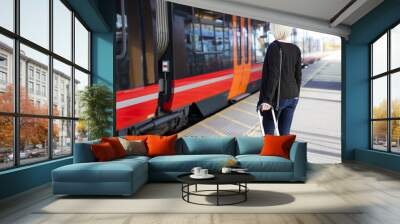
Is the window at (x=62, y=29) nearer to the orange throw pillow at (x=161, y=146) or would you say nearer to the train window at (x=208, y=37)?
the orange throw pillow at (x=161, y=146)

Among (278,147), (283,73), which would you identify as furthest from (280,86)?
(278,147)

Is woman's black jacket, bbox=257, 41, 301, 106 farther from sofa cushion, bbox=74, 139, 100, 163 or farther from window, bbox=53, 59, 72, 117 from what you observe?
sofa cushion, bbox=74, 139, 100, 163

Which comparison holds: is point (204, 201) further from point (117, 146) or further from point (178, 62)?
point (178, 62)

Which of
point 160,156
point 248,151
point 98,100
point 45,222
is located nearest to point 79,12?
point 98,100

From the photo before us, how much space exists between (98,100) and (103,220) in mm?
4408

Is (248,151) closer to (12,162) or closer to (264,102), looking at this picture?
(264,102)

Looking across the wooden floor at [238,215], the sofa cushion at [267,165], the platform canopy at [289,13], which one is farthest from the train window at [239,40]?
the wooden floor at [238,215]

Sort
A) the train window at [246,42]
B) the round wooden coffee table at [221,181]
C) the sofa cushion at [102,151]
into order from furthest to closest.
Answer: the train window at [246,42]
the sofa cushion at [102,151]
the round wooden coffee table at [221,181]

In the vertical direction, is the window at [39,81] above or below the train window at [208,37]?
below

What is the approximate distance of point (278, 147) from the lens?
6090 mm

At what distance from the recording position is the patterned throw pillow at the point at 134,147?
6.32 metres

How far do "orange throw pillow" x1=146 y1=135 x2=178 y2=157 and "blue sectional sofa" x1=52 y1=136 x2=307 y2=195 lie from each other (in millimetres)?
183

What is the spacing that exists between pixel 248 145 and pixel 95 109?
316 centimetres

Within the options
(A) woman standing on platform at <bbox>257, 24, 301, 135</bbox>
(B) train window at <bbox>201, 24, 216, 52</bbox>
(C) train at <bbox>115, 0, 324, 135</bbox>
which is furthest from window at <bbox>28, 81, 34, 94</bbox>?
(A) woman standing on platform at <bbox>257, 24, 301, 135</bbox>
